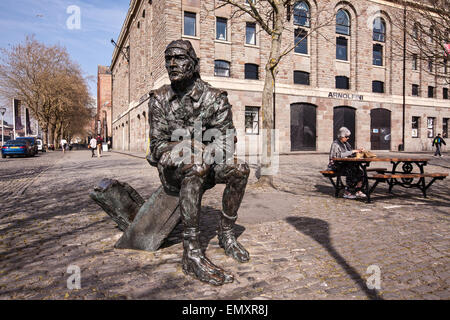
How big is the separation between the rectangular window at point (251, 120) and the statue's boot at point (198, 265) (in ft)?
67.1

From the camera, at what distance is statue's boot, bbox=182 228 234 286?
7.98 feet

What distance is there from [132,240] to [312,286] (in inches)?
72.6

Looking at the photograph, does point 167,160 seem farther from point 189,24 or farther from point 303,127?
point 303,127

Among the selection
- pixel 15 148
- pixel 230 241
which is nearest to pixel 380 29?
pixel 230 241

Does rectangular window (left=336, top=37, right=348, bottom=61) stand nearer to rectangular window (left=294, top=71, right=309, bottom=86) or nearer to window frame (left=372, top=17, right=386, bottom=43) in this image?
window frame (left=372, top=17, right=386, bottom=43)

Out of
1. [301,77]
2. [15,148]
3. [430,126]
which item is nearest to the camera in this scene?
[15,148]

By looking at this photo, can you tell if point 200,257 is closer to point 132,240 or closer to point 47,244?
point 132,240

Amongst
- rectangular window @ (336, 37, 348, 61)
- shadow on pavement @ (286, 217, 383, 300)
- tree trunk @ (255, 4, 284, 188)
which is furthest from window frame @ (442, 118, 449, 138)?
shadow on pavement @ (286, 217, 383, 300)

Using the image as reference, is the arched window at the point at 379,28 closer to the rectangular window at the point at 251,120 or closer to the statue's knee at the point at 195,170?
the rectangular window at the point at 251,120

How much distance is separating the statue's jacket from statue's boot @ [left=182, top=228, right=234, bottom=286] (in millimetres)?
829

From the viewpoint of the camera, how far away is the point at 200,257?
2.57m

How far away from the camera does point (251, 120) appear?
23.0 m

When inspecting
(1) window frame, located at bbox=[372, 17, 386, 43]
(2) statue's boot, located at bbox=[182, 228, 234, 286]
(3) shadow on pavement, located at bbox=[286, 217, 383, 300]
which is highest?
(1) window frame, located at bbox=[372, 17, 386, 43]

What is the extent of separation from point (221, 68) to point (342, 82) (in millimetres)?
11113
